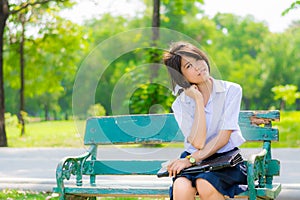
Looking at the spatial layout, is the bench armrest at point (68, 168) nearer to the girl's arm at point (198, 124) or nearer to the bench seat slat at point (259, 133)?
the girl's arm at point (198, 124)

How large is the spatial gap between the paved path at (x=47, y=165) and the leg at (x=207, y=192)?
1841 mm

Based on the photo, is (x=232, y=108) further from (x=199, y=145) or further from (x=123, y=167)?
(x=123, y=167)

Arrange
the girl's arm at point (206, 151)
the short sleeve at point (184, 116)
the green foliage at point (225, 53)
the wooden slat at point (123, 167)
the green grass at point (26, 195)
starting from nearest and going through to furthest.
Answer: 1. the girl's arm at point (206, 151)
2. the short sleeve at point (184, 116)
3. the wooden slat at point (123, 167)
4. the green grass at point (26, 195)
5. the green foliage at point (225, 53)

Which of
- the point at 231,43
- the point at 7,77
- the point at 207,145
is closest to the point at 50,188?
the point at 207,145

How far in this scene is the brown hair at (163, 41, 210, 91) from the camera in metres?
3.62

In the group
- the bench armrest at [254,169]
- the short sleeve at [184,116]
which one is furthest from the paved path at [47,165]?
the short sleeve at [184,116]

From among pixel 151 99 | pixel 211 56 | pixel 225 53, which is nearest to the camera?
pixel 151 99

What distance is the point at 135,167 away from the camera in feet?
14.3

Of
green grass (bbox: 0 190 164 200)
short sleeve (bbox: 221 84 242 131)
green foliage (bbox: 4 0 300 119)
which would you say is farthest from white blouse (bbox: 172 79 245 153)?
green foliage (bbox: 4 0 300 119)

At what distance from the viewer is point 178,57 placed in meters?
3.64

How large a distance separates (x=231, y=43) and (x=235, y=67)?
15.8 feet

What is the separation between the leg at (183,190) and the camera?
11.1 feet

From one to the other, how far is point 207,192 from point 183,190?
0.45ft

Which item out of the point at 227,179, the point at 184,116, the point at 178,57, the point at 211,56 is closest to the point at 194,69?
the point at 178,57
